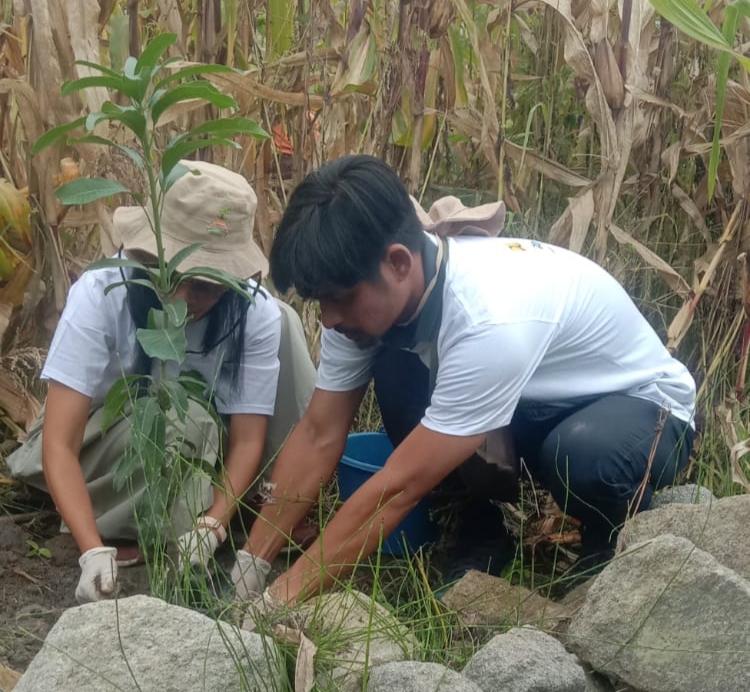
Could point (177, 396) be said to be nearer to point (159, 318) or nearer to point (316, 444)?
point (159, 318)

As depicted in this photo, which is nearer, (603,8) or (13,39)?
(603,8)

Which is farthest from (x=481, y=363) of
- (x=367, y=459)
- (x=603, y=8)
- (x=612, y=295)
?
(x=603, y=8)

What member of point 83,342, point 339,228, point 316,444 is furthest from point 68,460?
point 339,228

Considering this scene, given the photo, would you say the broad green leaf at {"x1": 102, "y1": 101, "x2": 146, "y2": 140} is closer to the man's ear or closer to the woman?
the woman

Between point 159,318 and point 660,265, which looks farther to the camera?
point 660,265

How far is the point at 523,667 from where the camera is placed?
1.37m

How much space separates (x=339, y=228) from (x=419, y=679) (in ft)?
2.19

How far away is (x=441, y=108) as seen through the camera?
2.54 metres

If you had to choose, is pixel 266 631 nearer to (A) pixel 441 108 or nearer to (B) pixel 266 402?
(B) pixel 266 402

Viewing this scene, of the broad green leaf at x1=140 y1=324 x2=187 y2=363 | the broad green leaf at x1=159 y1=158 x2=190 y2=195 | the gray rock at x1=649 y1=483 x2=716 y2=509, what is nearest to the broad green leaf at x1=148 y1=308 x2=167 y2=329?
the broad green leaf at x1=140 y1=324 x2=187 y2=363

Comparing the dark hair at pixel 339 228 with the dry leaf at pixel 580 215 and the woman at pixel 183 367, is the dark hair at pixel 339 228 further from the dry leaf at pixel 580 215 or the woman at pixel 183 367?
the dry leaf at pixel 580 215

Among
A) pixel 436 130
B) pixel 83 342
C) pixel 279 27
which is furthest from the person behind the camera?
pixel 436 130

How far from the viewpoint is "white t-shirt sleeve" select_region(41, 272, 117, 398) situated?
1.92 m

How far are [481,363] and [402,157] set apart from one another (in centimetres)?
94
